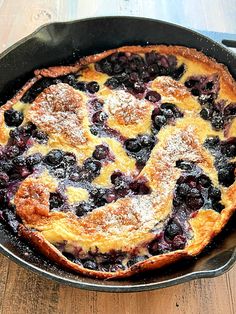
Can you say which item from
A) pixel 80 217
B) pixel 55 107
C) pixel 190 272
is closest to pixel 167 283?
pixel 190 272

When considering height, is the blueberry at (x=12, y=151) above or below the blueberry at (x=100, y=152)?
above

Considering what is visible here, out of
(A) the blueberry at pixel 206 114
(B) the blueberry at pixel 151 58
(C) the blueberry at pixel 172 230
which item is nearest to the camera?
(C) the blueberry at pixel 172 230

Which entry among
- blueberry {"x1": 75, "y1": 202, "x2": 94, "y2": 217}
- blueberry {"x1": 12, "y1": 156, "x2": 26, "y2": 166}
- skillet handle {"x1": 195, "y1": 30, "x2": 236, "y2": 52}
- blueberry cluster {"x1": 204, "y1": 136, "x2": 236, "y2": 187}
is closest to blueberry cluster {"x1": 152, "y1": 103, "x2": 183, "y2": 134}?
blueberry cluster {"x1": 204, "y1": 136, "x2": 236, "y2": 187}

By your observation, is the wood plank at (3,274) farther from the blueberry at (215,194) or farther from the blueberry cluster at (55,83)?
the blueberry at (215,194)

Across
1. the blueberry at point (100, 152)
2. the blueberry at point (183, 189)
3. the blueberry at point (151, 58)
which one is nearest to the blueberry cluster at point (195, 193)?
the blueberry at point (183, 189)

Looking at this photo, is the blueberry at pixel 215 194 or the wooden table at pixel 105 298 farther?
the blueberry at pixel 215 194

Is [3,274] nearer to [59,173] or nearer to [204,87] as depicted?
[59,173]

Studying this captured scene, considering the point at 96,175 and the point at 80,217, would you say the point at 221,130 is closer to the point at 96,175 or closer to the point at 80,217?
the point at 96,175
